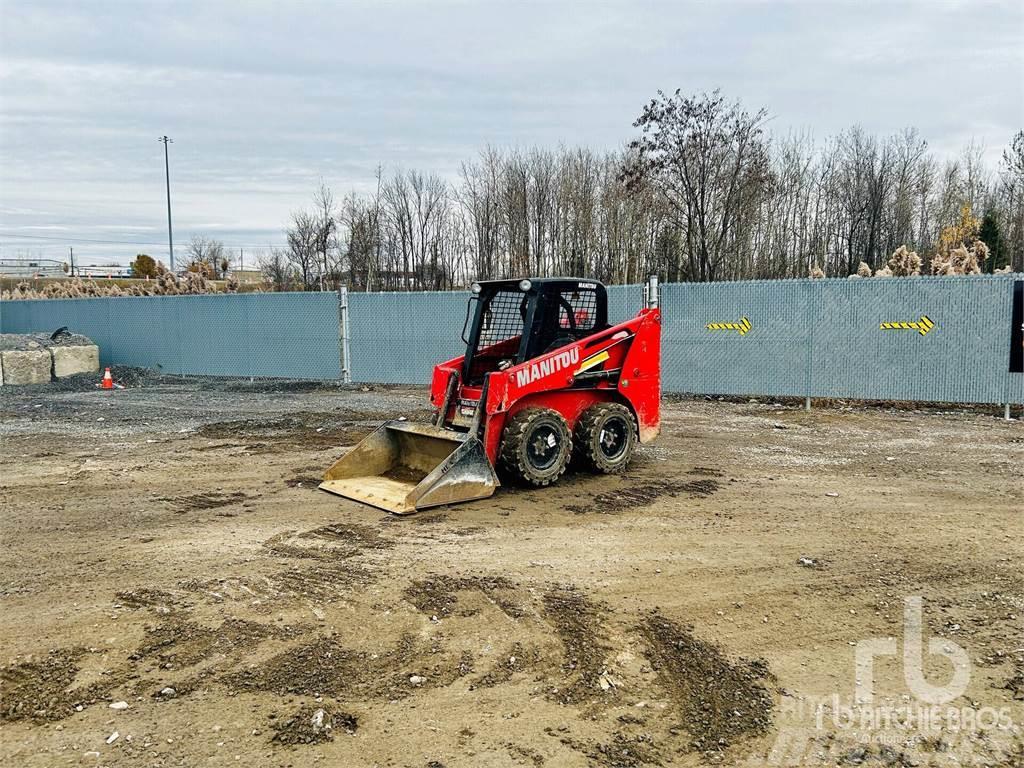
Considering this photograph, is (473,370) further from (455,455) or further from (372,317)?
(372,317)

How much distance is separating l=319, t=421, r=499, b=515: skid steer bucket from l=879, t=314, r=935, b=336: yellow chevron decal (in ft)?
29.8

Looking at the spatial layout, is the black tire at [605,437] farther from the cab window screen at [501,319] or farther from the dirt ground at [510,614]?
the cab window screen at [501,319]

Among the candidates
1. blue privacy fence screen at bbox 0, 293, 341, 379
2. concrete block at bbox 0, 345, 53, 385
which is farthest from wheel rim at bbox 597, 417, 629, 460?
concrete block at bbox 0, 345, 53, 385

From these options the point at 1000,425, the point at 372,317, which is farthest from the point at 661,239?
the point at 1000,425

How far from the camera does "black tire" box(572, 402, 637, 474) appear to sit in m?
8.65

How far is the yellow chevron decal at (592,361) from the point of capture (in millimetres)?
8523

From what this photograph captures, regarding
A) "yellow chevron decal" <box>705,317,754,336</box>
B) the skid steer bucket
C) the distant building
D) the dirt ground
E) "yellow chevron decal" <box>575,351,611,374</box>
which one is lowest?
the dirt ground

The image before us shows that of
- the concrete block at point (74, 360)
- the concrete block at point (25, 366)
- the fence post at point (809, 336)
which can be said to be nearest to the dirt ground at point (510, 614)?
the fence post at point (809, 336)

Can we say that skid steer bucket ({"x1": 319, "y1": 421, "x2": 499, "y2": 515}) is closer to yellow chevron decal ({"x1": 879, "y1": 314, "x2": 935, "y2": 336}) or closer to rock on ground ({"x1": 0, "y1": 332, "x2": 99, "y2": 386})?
yellow chevron decal ({"x1": 879, "y1": 314, "x2": 935, "y2": 336})

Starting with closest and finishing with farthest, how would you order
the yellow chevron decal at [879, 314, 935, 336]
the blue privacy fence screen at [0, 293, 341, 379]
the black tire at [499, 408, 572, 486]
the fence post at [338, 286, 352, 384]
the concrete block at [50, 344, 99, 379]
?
the black tire at [499, 408, 572, 486], the yellow chevron decal at [879, 314, 935, 336], the fence post at [338, 286, 352, 384], the blue privacy fence screen at [0, 293, 341, 379], the concrete block at [50, 344, 99, 379]

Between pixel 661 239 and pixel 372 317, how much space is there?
1303 cm

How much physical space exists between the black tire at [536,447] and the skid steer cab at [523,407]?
0.01 meters

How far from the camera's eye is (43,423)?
1323cm

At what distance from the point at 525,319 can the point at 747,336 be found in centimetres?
764
